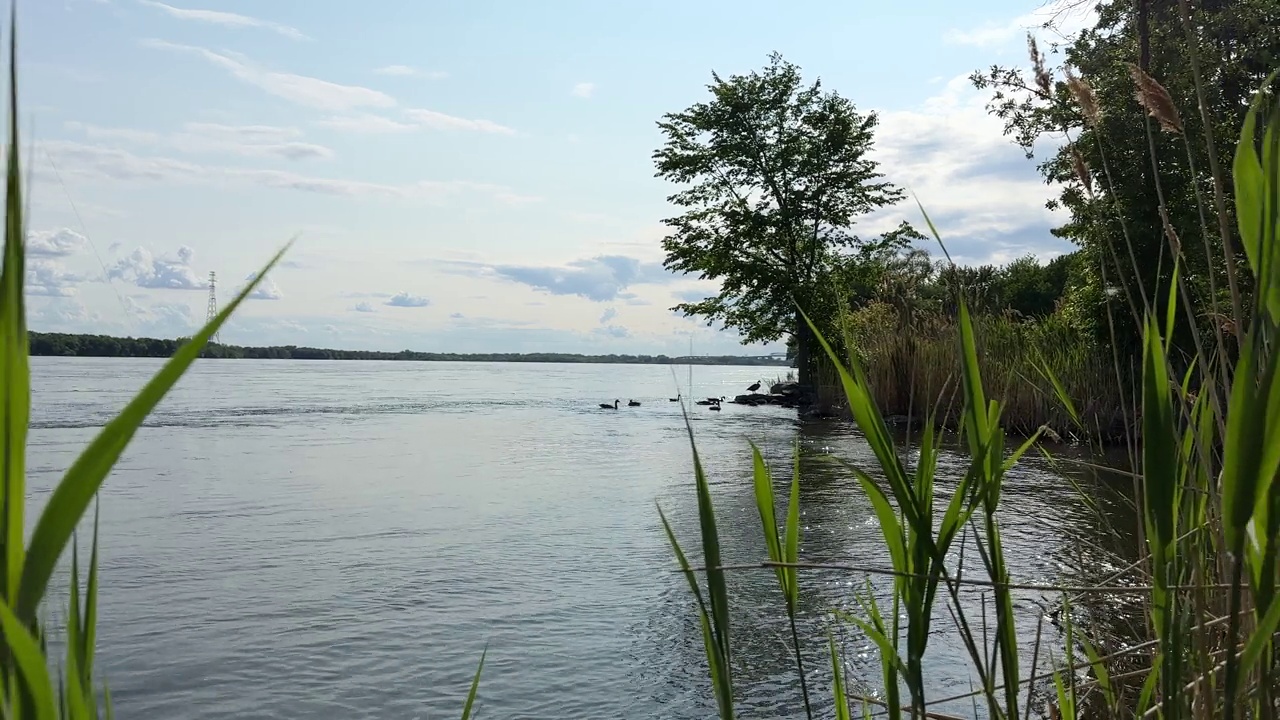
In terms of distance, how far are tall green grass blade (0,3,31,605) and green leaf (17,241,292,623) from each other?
0.02m

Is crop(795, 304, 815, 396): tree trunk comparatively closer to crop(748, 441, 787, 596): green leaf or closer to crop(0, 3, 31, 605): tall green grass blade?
crop(748, 441, 787, 596): green leaf

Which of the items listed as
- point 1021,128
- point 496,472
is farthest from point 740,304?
point 496,472

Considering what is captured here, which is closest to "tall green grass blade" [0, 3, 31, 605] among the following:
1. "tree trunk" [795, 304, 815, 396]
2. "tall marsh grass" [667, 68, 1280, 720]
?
"tall marsh grass" [667, 68, 1280, 720]

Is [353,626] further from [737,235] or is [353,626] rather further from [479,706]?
[737,235]

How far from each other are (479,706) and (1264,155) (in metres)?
3.66

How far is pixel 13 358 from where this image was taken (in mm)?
583

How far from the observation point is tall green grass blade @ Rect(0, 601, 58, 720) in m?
0.60

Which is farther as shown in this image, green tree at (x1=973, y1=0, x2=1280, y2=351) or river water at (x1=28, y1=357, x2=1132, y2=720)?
green tree at (x1=973, y1=0, x2=1280, y2=351)

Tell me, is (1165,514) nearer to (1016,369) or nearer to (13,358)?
(13,358)

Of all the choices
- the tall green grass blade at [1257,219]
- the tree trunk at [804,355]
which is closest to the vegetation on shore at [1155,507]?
the tall green grass blade at [1257,219]

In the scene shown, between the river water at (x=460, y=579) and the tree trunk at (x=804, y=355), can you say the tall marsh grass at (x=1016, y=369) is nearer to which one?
the river water at (x=460, y=579)

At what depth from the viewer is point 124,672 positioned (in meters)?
4.40

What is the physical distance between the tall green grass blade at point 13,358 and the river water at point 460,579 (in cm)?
62

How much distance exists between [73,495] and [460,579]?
5738 millimetres
